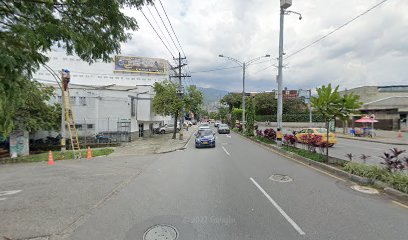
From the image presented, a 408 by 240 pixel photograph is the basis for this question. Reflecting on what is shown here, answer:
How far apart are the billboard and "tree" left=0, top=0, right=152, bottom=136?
2516 inches

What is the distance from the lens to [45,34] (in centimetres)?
409

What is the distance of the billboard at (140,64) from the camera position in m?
65.4

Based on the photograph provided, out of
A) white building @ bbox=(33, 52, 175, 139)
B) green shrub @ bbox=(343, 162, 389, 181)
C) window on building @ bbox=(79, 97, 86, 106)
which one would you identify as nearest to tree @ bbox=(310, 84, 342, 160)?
green shrub @ bbox=(343, 162, 389, 181)

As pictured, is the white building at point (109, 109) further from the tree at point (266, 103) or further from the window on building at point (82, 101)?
the tree at point (266, 103)


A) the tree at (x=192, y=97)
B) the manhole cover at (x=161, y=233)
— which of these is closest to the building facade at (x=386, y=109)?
the tree at (x=192, y=97)

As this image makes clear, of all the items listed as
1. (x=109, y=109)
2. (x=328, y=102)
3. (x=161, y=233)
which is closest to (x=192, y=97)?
(x=109, y=109)

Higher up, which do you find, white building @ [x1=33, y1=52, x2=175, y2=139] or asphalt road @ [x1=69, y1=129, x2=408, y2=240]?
white building @ [x1=33, y1=52, x2=175, y2=139]

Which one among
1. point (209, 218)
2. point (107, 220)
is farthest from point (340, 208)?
point (107, 220)

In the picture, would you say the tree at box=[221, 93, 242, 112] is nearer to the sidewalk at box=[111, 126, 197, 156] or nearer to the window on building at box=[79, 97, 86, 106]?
the sidewalk at box=[111, 126, 197, 156]

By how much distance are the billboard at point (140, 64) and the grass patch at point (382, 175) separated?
210ft

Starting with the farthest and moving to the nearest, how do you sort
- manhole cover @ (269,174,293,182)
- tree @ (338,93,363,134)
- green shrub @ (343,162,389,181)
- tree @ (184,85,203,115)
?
1. tree @ (184,85,203,115)
2. tree @ (338,93,363,134)
3. manhole cover @ (269,174,293,182)
4. green shrub @ (343,162,389,181)

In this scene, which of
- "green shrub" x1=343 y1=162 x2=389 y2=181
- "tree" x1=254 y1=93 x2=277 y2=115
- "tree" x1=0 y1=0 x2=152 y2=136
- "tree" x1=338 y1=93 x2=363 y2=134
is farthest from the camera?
"tree" x1=254 y1=93 x2=277 y2=115

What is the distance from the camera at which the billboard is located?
65438 mm

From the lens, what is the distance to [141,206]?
6.07m
